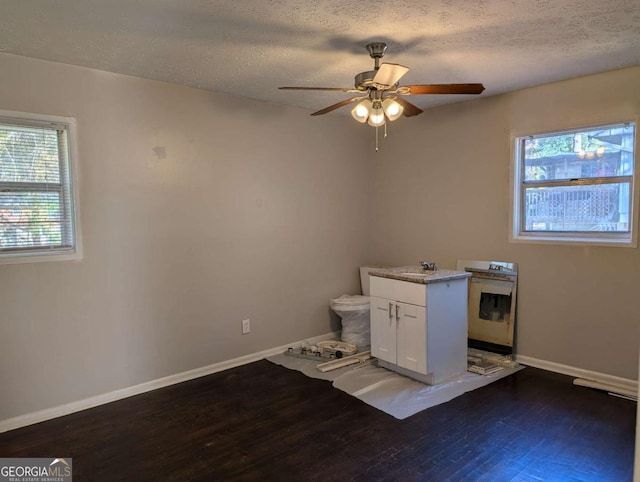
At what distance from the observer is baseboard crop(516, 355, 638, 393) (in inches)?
126

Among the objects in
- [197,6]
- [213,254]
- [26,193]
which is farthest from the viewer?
[213,254]

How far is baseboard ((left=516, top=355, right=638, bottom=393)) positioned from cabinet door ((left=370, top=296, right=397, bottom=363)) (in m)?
1.23

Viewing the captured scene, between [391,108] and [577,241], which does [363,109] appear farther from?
[577,241]

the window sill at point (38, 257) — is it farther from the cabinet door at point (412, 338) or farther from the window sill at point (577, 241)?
the window sill at point (577, 241)

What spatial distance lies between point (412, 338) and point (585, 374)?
1433 millimetres

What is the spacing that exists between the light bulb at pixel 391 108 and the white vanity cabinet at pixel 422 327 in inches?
51.8

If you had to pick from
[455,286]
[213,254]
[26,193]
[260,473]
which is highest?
[26,193]

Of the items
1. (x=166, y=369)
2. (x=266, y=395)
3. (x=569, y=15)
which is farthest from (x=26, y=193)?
(x=569, y=15)

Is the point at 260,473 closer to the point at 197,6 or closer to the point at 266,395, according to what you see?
the point at 266,395

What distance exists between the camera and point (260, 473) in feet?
7.47

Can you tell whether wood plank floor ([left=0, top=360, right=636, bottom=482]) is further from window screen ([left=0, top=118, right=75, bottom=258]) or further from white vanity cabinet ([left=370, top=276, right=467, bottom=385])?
window screen ([left=0, top=118, right=75, bottom=258])

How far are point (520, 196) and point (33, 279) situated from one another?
3.91 meters

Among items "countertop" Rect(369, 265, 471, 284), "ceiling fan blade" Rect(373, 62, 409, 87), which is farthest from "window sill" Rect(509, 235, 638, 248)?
"ceiling fan blade" Rect(373, 62, 409, 87)

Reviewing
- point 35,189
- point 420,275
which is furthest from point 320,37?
point 35,189
